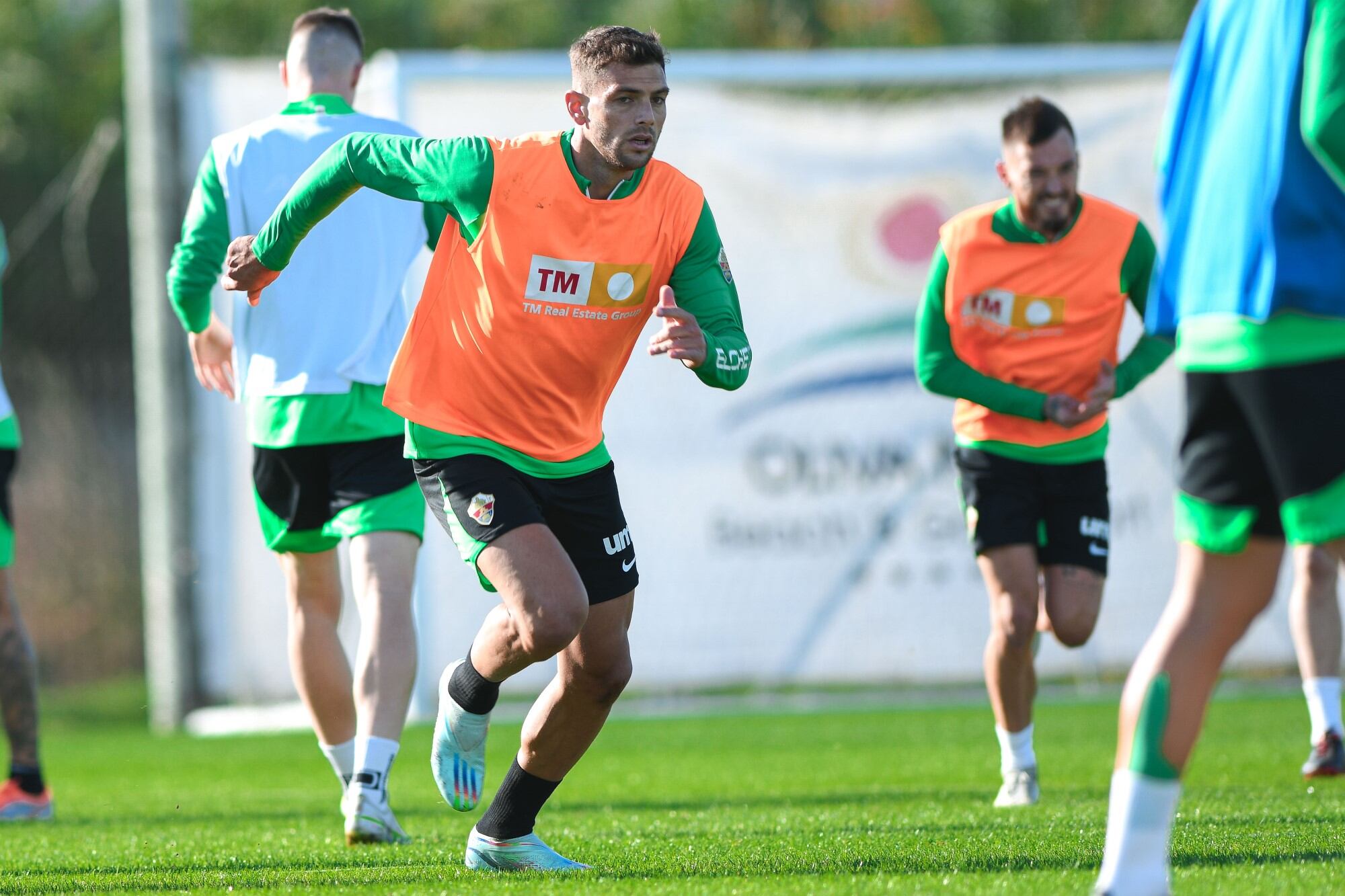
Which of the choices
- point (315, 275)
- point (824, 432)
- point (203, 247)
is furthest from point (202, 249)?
point (824, 432)

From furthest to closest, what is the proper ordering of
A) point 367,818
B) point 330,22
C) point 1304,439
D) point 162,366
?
1. point 162,366
2. point 330,22
3. point 367,818
4. point 1304,439

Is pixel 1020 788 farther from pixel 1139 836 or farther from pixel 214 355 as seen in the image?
pixel 214 355

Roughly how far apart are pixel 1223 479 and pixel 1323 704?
13.2 feet

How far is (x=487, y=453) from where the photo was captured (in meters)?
4.63

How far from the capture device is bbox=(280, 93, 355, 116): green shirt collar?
6.11m

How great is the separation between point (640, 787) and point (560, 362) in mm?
3613

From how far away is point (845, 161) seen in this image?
13.0m

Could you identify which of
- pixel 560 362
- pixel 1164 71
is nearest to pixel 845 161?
pixel 1164 71

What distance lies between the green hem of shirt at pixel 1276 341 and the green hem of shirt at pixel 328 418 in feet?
10.3

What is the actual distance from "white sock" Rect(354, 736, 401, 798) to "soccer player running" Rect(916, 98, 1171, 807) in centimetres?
224

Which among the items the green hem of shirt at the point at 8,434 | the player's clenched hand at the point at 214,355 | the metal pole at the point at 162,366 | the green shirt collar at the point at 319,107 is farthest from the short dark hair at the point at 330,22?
the metal pole at the point at 162,366

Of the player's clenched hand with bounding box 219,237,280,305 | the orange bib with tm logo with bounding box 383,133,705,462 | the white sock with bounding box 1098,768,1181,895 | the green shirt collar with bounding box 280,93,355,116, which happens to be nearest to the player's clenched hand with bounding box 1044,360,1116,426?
the orange bib with tm logo with bounding box 383,133,705,462

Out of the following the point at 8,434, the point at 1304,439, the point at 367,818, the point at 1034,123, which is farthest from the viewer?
the point at 8,434

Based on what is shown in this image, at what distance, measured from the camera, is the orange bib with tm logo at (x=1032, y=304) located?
675 centimetres
